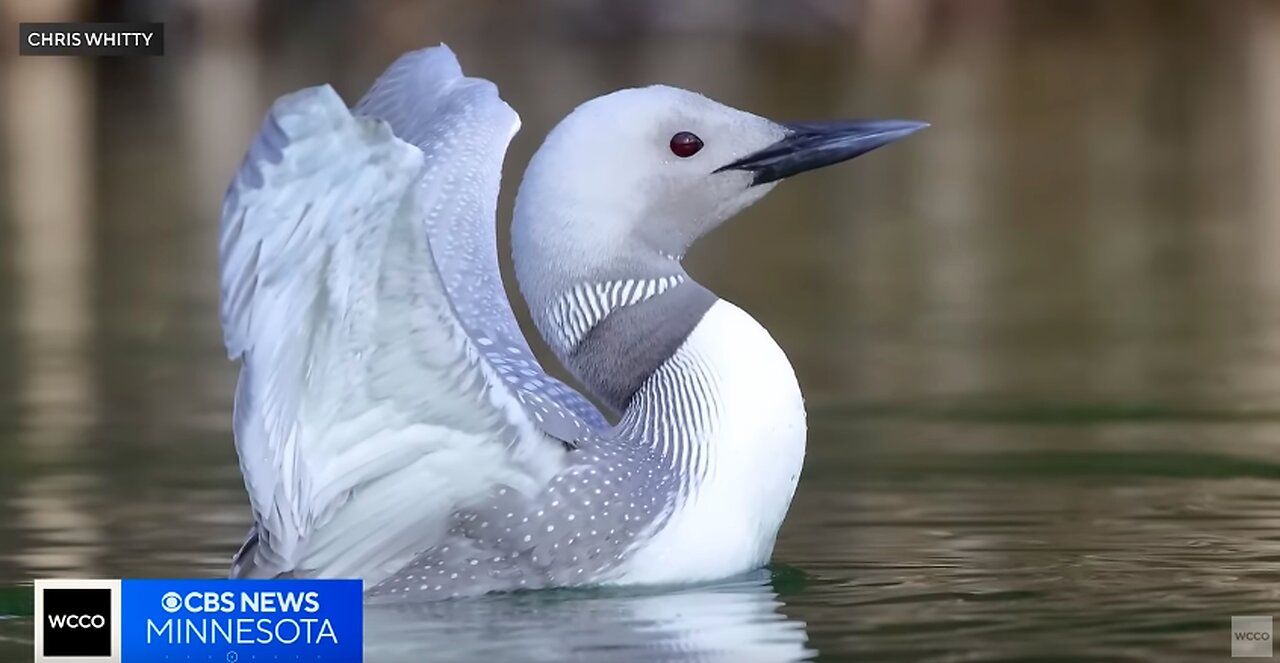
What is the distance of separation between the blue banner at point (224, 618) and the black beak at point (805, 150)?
60.5 inches

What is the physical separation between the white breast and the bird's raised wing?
11.4 inches

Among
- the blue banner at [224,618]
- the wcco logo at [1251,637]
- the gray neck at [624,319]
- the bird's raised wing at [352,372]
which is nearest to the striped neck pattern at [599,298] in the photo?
the gray neck at [624,319]

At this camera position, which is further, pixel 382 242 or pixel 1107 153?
pixel 1107 153

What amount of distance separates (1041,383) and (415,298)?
4.34 meters

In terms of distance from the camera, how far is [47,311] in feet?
37.1

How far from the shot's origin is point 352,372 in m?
5.40

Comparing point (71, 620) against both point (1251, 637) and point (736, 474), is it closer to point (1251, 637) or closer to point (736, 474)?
point (736, 474)

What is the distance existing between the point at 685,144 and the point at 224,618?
1.61 metres

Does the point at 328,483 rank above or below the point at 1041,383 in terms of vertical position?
below

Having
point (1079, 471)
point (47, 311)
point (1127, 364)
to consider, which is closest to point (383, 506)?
point (1079, 471)

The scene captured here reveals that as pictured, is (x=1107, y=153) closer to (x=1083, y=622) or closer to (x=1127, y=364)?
(x=1127, y=364)
